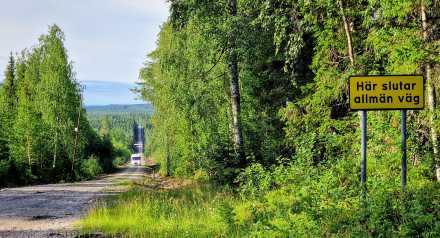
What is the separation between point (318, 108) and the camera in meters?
13.2

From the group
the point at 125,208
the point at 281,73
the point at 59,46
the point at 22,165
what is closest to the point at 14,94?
the point at 59,46

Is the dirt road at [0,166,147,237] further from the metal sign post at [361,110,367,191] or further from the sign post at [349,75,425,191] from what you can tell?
the sign post at [349,75,425,191]

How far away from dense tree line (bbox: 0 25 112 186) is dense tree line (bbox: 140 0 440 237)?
2395 cm

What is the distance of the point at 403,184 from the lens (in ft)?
23.9

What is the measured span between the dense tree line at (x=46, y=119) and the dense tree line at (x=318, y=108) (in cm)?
2395

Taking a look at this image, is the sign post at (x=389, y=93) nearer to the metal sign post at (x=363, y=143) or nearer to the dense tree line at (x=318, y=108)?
the metal sign post at (x=363, y=143)

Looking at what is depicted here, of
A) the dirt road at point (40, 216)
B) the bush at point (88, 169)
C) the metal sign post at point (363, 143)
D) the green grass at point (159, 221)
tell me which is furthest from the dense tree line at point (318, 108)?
the bush at point (88, 169)

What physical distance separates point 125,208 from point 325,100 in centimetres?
654

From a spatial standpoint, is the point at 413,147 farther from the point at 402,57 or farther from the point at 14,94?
the point at 14,94

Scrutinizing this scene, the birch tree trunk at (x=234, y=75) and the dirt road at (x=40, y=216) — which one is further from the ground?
the birch tree trunk at (x=234, y=75)

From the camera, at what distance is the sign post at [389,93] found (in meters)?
7.02

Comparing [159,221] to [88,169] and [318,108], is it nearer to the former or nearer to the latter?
[318,108]

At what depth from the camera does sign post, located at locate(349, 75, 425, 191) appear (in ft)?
23.0

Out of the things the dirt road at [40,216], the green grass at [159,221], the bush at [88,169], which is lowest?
the bush at [88,169]
